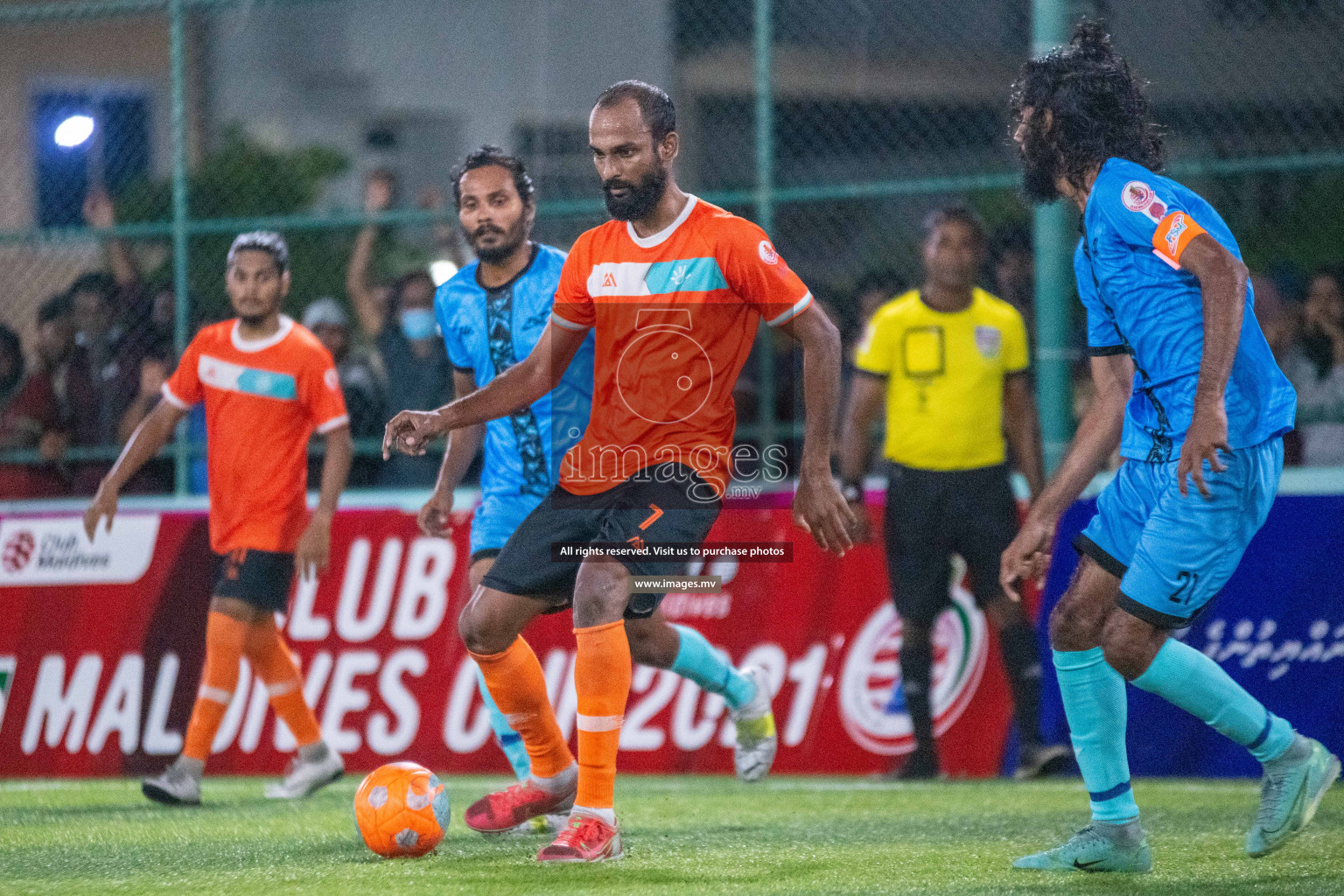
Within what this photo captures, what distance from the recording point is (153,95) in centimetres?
1709

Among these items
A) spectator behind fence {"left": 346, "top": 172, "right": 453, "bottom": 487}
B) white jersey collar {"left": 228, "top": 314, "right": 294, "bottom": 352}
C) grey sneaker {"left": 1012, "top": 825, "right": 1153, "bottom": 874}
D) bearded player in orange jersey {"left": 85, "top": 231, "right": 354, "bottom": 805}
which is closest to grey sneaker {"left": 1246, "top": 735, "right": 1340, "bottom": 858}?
grey sneaker {"left": 1012, "top": 825, "right": 1153, "bottom": 874}

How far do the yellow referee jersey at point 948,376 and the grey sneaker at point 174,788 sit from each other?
10.7 feet

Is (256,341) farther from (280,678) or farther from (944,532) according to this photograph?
(944,532)

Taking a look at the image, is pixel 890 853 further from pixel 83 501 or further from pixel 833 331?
pixel 83 501

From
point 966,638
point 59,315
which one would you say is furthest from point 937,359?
point 59,315

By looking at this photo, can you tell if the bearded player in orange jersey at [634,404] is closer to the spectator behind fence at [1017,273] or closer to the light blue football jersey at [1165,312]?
the light blue football jersey at [1165,312]

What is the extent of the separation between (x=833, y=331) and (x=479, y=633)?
4.52 feet

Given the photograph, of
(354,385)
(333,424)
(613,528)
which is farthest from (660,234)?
(354,385)

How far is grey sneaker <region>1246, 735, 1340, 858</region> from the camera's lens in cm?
458

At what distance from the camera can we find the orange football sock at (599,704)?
475 cm

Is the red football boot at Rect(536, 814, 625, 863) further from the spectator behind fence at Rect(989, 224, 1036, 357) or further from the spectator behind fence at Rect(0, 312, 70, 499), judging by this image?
the spectator behind fence at Rect(0, 312, 70, 499)

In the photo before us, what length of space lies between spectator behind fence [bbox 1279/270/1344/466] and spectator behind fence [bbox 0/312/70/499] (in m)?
6.53

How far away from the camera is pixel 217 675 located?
7172 millimetres

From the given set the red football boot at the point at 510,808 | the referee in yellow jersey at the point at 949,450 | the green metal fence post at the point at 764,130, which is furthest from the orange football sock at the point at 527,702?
the green metal fence post at the point at 764,130
